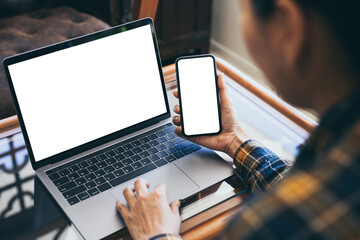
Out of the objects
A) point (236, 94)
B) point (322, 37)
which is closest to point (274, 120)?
point (236, 94)

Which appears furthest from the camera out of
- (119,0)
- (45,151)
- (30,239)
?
(119,0)

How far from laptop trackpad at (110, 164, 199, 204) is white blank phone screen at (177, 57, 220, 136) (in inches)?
3.6

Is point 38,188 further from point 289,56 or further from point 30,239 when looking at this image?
point 289,56

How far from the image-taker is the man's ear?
1.26 ft

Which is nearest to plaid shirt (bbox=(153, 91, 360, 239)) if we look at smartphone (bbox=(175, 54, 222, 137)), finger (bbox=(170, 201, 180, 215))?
finger (bbox=(170, 201, 180, 215))

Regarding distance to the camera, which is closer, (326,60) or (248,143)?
(326,60)

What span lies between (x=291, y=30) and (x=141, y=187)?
42cm

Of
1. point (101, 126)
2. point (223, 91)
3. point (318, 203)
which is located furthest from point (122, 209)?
point (318, 203)

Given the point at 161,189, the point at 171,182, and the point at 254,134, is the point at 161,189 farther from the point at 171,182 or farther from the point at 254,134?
the point at 254,134

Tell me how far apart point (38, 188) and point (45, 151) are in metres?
0.07

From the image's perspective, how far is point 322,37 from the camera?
1.23 feet

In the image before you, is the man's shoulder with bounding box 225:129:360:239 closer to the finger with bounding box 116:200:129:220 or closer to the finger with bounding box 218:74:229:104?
the finger with bounding box 116:200:129:220

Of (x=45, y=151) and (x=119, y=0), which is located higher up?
(x=45, y=151)

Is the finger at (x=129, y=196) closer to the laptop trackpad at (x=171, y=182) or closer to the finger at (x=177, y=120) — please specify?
the laptop trackpad at (x=171, y=182)
